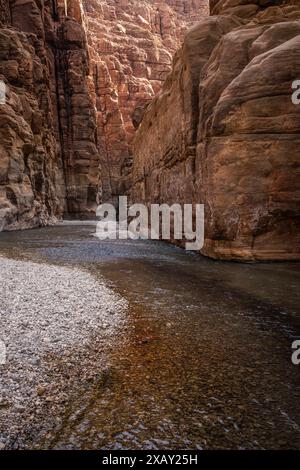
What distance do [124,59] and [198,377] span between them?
315ft

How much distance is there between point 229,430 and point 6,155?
28099 millimetres

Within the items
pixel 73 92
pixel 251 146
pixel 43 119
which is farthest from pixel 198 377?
pixel 73 92

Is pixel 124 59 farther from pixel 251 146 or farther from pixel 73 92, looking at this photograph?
pixel 251 146

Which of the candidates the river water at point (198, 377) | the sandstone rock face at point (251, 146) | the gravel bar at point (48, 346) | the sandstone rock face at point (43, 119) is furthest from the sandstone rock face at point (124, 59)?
the river water at point (198, 377)

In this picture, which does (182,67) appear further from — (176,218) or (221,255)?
(221,255)

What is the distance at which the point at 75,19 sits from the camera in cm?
5881

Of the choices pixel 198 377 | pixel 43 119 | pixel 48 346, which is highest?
pixel 43 119

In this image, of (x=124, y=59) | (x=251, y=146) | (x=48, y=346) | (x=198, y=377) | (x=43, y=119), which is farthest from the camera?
(x=124, y=59)

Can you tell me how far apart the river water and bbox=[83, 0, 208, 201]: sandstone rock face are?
55246 mm

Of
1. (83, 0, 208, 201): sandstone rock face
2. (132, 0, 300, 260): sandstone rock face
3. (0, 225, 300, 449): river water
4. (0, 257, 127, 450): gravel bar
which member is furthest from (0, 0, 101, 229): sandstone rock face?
(0, 225, 300, 449): river water

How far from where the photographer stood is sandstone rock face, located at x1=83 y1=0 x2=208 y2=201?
7600 centimetres

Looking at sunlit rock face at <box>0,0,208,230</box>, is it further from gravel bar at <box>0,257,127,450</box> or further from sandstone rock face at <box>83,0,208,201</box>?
gravel bar at <box>0,257,127,450</box>

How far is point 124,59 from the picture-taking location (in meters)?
86.8
